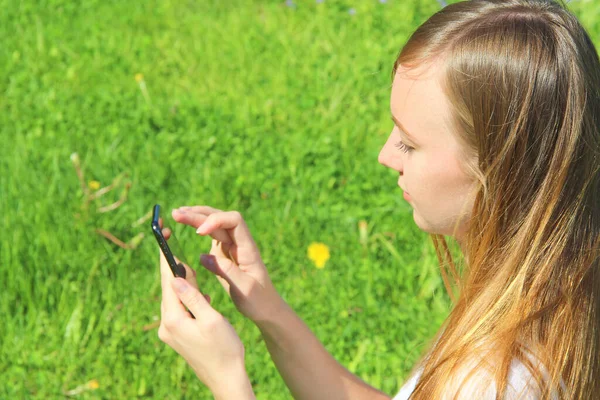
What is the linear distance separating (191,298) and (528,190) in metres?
0.59

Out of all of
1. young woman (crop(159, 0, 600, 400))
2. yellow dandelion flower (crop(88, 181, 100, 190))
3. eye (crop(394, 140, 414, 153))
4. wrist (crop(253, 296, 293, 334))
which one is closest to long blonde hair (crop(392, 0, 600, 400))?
young woman (crop(159, 0, 600, 400))

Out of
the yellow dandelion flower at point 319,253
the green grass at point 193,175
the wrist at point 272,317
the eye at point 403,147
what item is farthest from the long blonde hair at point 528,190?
the yellow dandelion flower at point 319,253

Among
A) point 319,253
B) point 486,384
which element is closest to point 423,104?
point 486,384

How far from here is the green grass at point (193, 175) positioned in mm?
2434

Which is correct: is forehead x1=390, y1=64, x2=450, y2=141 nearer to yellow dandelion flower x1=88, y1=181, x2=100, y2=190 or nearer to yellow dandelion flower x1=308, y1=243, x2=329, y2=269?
yellow dandelion flower x1=308, y1=243, x2=329, y2=269

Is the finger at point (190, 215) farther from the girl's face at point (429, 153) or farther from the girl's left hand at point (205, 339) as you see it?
the girl's face at point (429, 153)

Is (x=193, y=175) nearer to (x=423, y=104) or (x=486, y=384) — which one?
(x=423, y=104)

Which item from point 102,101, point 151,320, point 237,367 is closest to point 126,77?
point 102,101

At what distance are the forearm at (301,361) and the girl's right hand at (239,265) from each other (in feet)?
0.10

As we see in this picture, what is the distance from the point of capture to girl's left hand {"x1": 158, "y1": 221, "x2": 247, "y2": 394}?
150 centimetres

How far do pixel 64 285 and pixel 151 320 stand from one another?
0.91 feet

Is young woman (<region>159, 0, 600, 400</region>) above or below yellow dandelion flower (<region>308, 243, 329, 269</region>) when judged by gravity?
above

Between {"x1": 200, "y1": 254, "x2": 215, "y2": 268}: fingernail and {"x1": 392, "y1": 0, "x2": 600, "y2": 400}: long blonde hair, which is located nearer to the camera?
{"x1": 392, "y1": 0, "x2": 600, "y2": 400}: long blonde hair

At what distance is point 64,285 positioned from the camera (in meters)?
2.54
